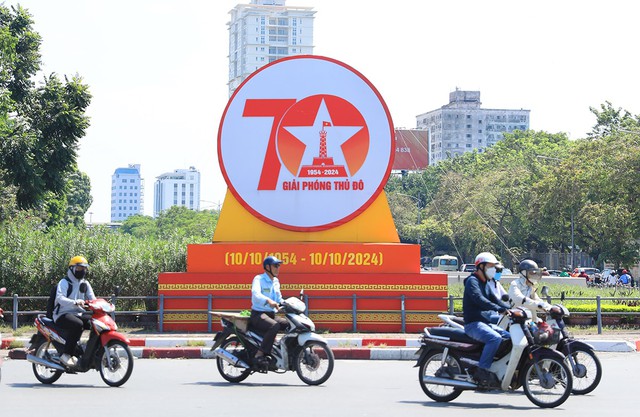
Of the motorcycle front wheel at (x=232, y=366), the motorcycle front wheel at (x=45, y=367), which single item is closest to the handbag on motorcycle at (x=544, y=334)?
the motorcycle front wheel at (x=232, y=366)

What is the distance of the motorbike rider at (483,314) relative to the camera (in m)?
11.1

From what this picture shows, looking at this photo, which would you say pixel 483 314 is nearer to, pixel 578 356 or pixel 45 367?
pixel 578 356

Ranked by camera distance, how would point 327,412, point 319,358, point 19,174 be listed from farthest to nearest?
point 19,174 → point 319,358 → point 327,412

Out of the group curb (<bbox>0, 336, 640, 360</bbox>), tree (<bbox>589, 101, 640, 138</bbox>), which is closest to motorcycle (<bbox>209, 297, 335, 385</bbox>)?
curb (<bbox>0, 336, 640, 360</bbox>)

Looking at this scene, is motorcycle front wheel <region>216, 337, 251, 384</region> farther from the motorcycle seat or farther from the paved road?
the motorcycle seat

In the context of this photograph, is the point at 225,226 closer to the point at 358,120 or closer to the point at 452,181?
the point at 358,120

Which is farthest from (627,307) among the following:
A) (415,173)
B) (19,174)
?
(415,173)

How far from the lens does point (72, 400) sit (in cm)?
1118

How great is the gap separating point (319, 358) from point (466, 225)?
219ft

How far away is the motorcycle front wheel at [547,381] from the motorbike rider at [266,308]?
11.3ft

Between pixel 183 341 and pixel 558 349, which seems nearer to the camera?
pixel 558 349

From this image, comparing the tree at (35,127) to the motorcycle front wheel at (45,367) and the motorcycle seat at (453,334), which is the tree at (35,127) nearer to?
the motorcycle front wheel at (45,367)

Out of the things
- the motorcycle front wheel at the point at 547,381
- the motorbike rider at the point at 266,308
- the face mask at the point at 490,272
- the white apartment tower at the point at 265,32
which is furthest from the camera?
the white apartment tower at the point at 265,32

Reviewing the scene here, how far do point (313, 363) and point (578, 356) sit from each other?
3.36m
